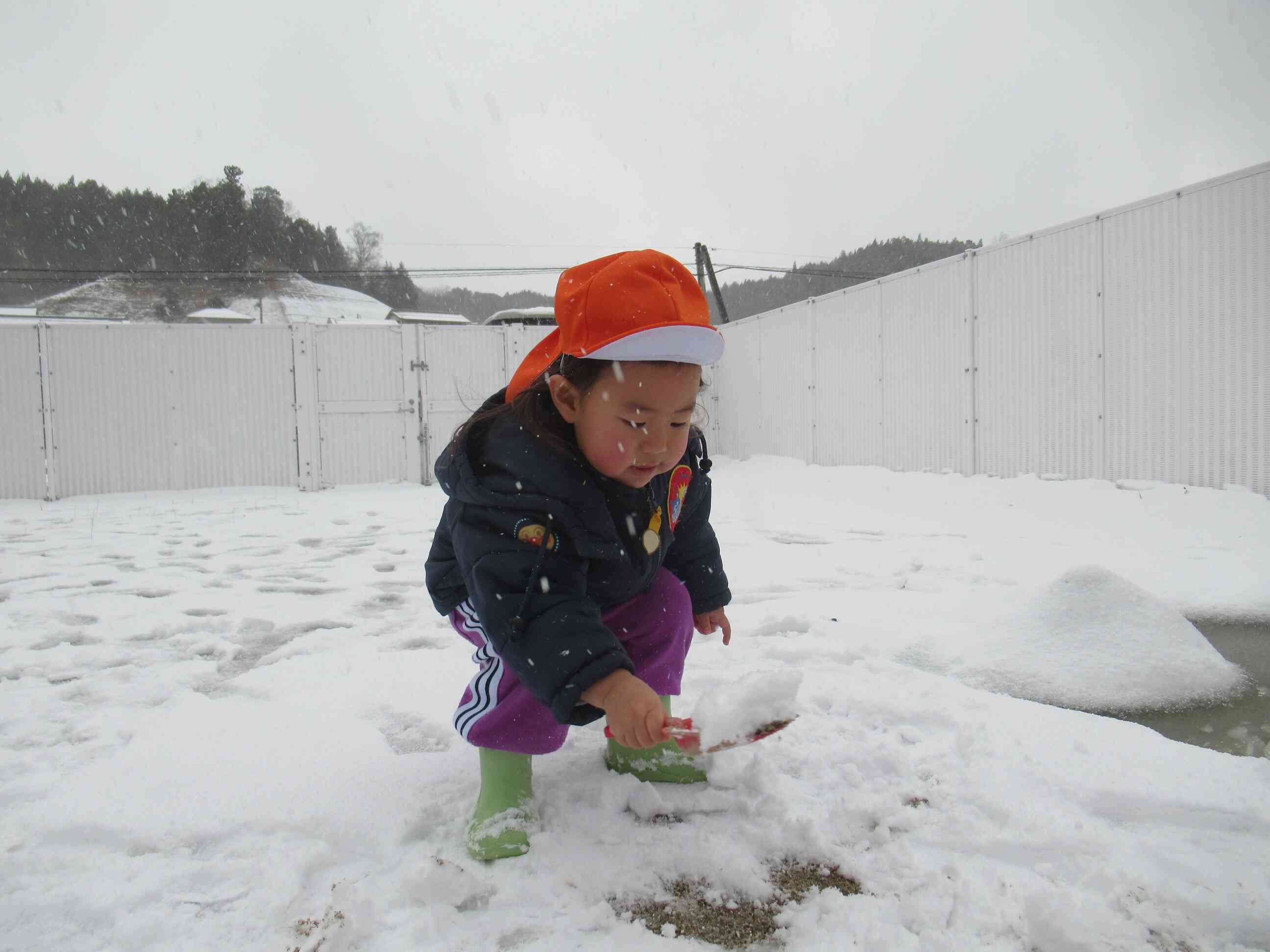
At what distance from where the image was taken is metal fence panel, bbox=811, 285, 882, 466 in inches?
297

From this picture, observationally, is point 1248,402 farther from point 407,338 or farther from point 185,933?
point 407,338

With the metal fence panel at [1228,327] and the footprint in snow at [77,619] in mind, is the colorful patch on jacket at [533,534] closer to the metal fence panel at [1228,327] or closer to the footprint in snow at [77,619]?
the footprint in snow at [77,619]

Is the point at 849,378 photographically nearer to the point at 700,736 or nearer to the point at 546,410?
the point at 546,410

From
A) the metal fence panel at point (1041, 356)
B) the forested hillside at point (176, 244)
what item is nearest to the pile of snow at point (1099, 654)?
the metal fence panel at point (1041, 356)

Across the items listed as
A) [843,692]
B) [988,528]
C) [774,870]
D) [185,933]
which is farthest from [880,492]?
[185,933]

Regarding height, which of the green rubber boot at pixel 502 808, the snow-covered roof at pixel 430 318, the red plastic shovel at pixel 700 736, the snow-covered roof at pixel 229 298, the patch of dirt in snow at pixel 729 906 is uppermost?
the snow-covered roof at pixel 229 298

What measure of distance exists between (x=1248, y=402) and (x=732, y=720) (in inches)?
190

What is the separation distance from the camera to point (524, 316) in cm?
1512

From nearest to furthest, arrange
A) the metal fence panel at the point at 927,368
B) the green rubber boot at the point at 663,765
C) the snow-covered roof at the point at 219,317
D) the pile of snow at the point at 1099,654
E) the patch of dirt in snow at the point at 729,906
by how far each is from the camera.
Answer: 1. the patch of dirt in snow at the point at 729,906
2. the green rubber boot at the point at 663,765
3. the pile of snow at the point at 1099,654
4. the metal fence panel at the point at 927,368
5. the snow-covered roof at the point at 219,317

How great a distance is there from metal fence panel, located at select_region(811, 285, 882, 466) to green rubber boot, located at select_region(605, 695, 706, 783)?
6.44 meters

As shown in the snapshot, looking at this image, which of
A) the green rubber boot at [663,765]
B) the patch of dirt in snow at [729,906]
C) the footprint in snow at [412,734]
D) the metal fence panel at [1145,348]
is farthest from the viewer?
the metal fence panel at [1145,348]

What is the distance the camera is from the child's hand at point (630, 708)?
3.44 feet

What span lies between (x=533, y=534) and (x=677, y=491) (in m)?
0.42

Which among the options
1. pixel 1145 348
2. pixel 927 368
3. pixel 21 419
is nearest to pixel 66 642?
pixel 1145 348
